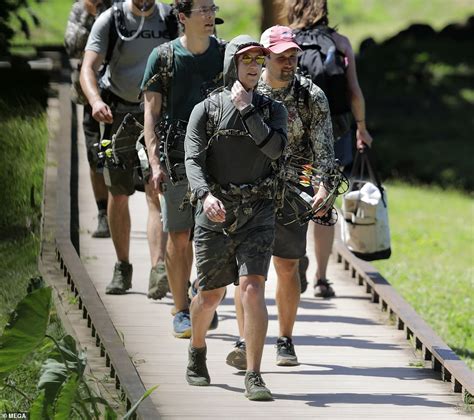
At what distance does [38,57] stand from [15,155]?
→ 380 cm

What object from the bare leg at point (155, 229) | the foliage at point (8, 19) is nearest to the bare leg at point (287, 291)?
the bare leg at point (155, 229)

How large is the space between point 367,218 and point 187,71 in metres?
1.94

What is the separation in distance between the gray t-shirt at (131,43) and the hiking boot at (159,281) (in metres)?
1.16

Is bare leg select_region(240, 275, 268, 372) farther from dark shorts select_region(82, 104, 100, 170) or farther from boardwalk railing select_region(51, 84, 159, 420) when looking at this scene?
dark shorts select_region(82, 104, 100, 170)

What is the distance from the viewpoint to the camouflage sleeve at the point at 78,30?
11656mm

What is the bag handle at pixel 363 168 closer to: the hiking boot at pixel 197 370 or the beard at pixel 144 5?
the beard at pixel 144 5

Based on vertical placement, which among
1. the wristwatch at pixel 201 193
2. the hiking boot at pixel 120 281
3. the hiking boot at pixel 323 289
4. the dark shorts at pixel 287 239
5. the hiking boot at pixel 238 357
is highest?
the wristwatch at pixel 201 193

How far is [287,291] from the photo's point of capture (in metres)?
8.88

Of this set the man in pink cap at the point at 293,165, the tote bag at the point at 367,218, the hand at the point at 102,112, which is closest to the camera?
the man in pink cap at the point at 293,165

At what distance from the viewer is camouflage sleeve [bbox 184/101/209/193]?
780 cm

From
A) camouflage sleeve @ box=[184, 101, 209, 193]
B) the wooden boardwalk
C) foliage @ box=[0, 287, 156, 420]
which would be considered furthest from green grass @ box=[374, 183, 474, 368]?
foliage @ box=[0, 287, 156, 420]

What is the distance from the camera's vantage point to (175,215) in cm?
930

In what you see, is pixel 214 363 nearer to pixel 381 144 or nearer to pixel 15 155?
pixel 15 155

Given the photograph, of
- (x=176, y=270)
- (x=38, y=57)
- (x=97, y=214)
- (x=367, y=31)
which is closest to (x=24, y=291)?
(x=176, y=270)
